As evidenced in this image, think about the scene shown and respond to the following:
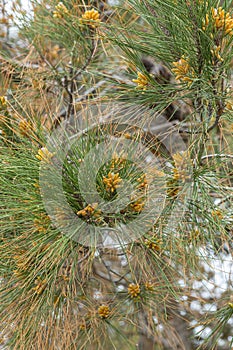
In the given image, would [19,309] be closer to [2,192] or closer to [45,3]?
[2,192]

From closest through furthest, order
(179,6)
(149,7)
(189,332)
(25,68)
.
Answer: (179,6) < (149,7) < (25,68) < (189,332)

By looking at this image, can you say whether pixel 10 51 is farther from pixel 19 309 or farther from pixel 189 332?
pixel 189 332

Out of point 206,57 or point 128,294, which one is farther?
point 128,294

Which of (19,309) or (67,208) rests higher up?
(67,208)

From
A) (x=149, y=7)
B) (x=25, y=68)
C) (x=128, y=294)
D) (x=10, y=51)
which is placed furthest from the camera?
(x=10, y=51)

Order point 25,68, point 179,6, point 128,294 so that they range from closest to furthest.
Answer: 1. point 179,6
2. point 128,294
3. point 25,68

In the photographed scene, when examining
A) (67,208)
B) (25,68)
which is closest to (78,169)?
(67,208)

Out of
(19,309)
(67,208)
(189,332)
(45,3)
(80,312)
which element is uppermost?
(45,3)

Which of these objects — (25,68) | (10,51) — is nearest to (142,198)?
(25,68)

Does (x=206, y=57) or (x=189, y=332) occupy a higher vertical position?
(x=206, y=57)
